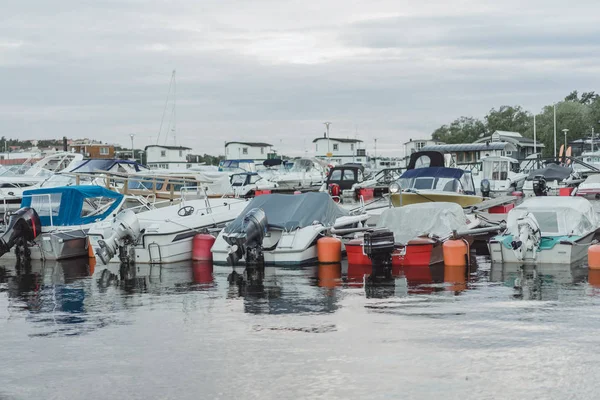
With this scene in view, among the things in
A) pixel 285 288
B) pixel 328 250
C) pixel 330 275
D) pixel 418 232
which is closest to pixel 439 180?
pixel 418 232

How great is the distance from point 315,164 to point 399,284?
45.4 m

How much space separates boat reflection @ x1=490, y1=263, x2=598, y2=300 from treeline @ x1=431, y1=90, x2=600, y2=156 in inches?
3454

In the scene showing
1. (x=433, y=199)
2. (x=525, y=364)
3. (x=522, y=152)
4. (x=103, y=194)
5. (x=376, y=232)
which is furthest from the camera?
(x=522, y=152)

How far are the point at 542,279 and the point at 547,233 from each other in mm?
2935

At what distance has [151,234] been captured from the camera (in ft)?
75.5

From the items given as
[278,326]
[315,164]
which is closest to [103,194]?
[278,326]

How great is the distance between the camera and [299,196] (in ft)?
76.4

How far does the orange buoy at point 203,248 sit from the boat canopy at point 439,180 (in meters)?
13.9

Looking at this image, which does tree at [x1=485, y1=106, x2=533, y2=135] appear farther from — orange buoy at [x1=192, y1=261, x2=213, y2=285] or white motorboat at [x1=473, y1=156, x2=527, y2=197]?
orange buoy at [x1=192, y1=261, x2=213, y2=285]

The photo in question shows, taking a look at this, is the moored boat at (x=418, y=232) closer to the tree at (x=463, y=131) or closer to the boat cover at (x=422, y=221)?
the boat cover at (x=422, y=221)

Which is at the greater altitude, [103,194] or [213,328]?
[103,194]

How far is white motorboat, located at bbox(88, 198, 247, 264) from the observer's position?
22.2 m

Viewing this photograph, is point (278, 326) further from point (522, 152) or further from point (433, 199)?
point (522, 152)

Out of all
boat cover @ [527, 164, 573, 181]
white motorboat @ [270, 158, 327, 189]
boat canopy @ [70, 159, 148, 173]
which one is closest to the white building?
white motorboat @ [270, 158, 327, 189]
